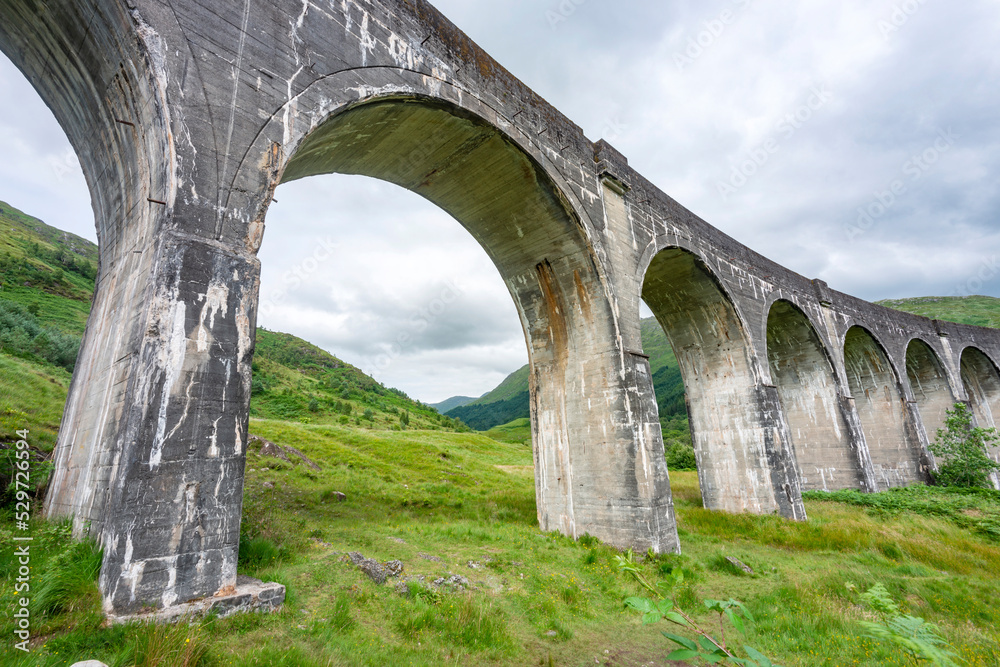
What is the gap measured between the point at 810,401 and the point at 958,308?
3135 inches

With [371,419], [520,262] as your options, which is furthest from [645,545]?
[371,419]

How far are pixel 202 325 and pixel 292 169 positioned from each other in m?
4.14

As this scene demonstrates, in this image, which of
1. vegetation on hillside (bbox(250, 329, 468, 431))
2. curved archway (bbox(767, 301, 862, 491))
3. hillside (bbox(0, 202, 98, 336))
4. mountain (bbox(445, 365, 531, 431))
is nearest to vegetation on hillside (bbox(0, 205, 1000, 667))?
curved archway (bbox(767, 301, 862, 491))

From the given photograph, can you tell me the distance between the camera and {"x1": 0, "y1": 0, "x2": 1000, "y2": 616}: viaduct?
13.2 ft


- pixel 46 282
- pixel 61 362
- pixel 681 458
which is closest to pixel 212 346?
pixel 61 362

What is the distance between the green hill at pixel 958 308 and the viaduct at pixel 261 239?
66.1 meters

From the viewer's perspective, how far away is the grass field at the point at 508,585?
366 cm

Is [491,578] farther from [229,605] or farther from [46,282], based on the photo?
[46,282]

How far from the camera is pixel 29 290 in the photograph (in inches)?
903

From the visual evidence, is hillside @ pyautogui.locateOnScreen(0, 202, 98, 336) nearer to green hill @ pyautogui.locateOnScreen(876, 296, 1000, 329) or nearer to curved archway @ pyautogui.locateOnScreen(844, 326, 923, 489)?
curved archway @ pyautogui.locateOnScreen(844, 326, 923, 489)

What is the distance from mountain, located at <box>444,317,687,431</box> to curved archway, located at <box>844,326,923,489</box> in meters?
42.2

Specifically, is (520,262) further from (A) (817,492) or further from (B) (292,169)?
(A) (817,492)

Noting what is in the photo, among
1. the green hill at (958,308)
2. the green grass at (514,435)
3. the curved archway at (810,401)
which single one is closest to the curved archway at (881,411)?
the curved archway at (810,401)

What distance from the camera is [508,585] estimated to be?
20.2ft
